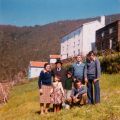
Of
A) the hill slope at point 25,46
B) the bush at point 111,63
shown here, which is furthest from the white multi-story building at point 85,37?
the bush at point 111,63

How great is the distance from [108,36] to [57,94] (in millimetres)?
48296

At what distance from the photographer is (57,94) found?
56.7 ft

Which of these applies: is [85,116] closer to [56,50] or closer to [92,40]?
[92,40]

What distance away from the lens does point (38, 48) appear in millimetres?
166625

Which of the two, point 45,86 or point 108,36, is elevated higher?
point 108,36

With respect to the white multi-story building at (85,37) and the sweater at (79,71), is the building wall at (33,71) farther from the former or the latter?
the sweater at (79,71)

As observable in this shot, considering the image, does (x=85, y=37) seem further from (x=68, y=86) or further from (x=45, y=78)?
(x=45, y=78)

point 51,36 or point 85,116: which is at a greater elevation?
→ point 51,36

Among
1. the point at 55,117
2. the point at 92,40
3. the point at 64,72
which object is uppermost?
the point at 92,40

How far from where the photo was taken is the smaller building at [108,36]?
61.7m

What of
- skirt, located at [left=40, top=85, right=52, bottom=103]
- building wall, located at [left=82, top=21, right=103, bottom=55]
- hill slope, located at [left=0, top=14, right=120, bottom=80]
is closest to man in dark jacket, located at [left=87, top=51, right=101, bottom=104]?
skirt, located at [left=40, top=85, right=52, bottom=103]

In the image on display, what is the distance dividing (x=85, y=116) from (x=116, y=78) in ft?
62.3

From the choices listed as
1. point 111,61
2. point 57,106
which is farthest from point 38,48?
point 57,106

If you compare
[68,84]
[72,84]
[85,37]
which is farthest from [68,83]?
[85,37]
